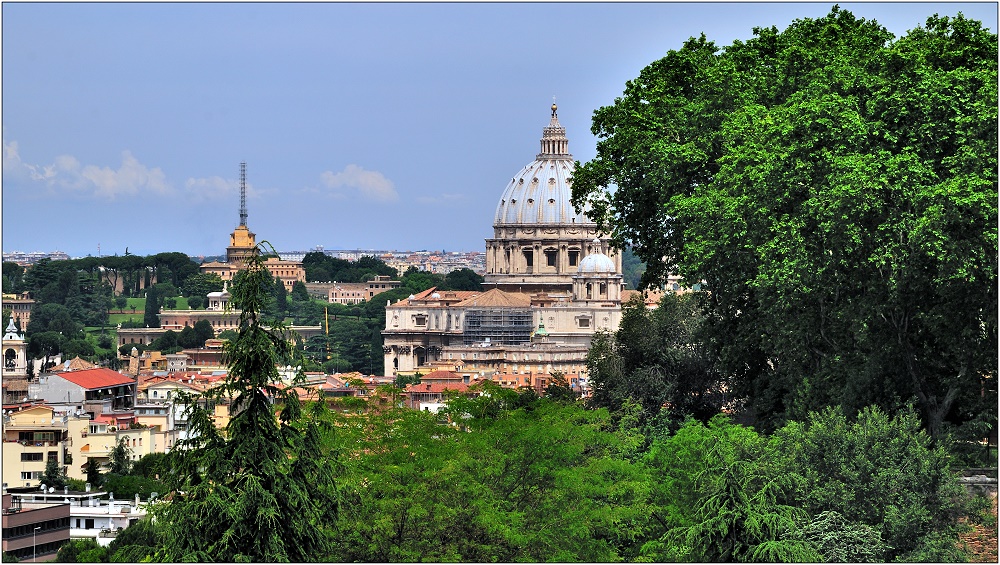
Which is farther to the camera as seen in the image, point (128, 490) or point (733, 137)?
point (128, 490)

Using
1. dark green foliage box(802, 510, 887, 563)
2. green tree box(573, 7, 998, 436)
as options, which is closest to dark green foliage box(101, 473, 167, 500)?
green tree box(573, 7, 998, 436)

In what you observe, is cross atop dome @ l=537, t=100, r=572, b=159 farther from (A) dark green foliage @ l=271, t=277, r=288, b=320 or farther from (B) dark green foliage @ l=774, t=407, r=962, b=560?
(B) dark green foliage @ l=774, t=407, r=962, b=560

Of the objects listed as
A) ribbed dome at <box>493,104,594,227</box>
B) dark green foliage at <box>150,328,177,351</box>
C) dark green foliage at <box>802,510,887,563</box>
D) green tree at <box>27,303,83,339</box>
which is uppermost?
ribbed dome at <box>493,104,594,227</box>

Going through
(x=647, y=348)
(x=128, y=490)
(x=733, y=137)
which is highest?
(x=733, y=137)

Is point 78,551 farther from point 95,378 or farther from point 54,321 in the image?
point 54,321

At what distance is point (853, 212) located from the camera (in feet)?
99.7

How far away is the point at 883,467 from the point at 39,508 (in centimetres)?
2915

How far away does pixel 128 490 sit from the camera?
57.5 metres

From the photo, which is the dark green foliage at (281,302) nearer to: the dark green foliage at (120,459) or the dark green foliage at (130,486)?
the dark green foliage at (120,459)

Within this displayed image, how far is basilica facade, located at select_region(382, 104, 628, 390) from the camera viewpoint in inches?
5340

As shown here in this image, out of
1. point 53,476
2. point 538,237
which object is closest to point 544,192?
point 538,237

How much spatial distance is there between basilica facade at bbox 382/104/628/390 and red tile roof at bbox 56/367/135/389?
861 inches

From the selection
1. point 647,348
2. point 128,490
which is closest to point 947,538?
point 647,348

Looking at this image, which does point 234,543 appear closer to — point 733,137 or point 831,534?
point 831,534
